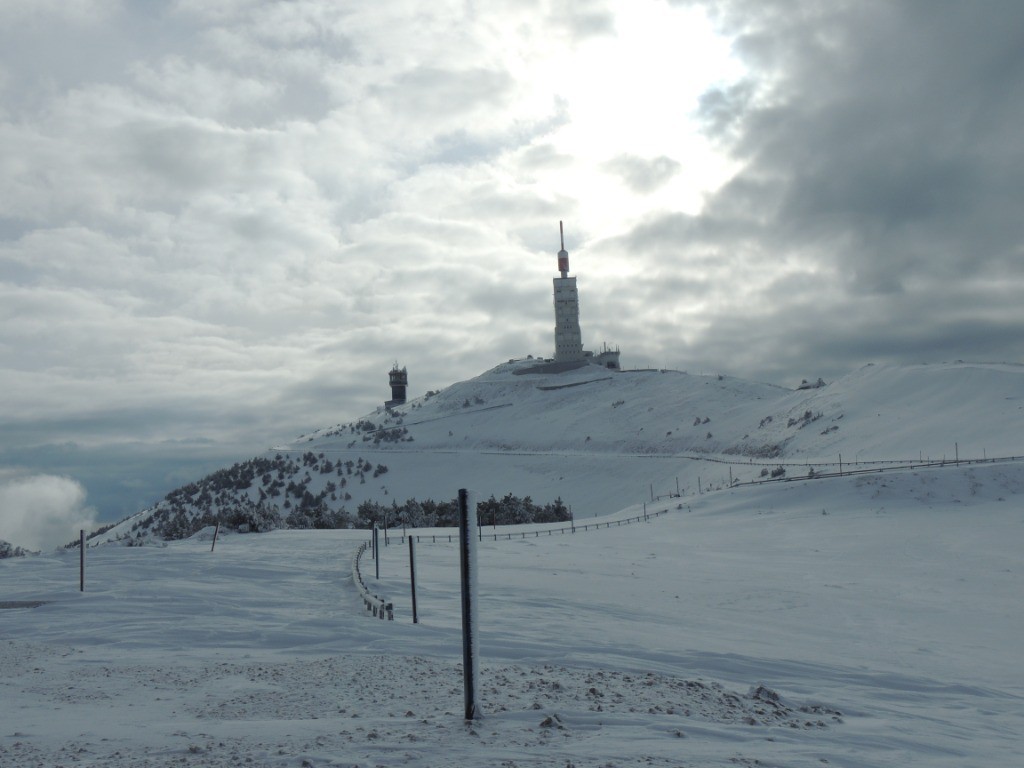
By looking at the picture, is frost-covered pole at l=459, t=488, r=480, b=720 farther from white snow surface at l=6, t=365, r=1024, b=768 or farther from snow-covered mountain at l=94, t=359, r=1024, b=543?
snow-covered mountain at l=94, t=359, r=1024, b=543

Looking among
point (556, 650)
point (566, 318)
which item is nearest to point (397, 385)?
point (566, 318)

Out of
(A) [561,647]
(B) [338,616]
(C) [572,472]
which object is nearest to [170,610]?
(B) [338,616]

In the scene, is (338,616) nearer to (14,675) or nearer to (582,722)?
(14,675)

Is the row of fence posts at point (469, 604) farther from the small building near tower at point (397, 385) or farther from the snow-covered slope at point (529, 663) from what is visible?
the small building near tower at point (397, 385)

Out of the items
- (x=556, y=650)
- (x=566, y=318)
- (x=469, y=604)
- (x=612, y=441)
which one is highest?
(x=566, y=318)

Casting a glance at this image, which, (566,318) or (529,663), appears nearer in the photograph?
(529,663)

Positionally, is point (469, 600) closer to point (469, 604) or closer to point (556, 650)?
point (469, 604)

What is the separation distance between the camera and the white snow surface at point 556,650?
840 cm

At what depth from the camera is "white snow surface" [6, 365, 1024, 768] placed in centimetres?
840

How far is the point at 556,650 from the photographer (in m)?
13.7

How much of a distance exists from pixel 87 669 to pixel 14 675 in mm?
890

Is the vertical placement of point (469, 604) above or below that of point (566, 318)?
below

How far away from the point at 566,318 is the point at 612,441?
165 ft

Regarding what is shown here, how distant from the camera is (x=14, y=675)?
37.6 feet
